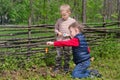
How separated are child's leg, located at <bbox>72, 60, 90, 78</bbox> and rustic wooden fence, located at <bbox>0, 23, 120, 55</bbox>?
134 centimetres

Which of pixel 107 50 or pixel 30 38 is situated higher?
pixel 30 38

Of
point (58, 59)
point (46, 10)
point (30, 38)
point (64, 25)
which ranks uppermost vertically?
point (64, 25)

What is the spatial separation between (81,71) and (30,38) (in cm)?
162

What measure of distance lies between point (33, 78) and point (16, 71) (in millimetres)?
622

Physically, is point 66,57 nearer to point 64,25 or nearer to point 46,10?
point 64,25

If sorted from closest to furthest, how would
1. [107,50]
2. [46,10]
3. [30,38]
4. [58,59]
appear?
[58,59]
[30,38]
[107,50]
[46,10]

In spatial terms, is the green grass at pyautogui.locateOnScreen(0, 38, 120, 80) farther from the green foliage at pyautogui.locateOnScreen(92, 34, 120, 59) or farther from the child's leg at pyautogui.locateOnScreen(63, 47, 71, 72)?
the child's leg at pyautogui.locateOnScreen(63, 47, 71, 72)

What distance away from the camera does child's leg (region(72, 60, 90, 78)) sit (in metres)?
5.77

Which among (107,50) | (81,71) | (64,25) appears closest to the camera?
(81,71)

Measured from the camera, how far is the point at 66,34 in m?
5.94

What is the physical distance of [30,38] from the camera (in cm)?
699

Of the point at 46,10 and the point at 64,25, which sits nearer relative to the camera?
the point at 64,25

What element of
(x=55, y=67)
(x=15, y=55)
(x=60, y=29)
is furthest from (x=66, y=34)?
(x=15, y=55)

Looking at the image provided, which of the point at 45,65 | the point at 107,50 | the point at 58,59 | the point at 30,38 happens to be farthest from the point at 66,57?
the point at 107,50
